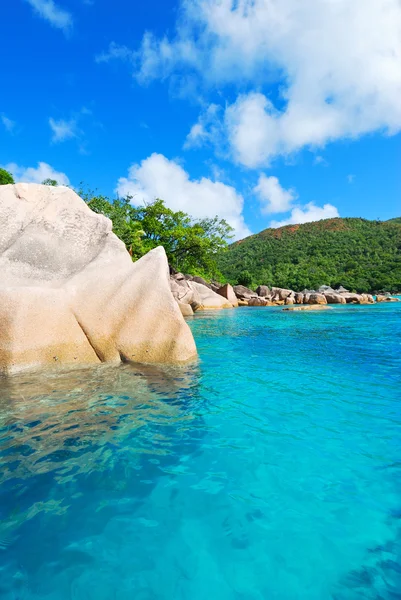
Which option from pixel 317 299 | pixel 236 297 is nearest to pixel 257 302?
pixel 236 297

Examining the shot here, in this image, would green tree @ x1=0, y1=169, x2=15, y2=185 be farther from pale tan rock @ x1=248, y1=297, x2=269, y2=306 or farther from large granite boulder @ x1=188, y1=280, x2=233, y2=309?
pale tan rock @ x1=248, y1=297, x2=269, y2=306

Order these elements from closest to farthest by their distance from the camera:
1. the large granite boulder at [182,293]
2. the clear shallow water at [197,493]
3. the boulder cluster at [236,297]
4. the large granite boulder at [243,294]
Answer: the clear shallow water at [197,493], the large granite boulder at [182,293], the boulder cluster at [236,297], the large granite boulder at [243,294]

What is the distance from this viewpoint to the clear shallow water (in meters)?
2.00

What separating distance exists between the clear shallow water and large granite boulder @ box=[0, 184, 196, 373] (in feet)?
3.95

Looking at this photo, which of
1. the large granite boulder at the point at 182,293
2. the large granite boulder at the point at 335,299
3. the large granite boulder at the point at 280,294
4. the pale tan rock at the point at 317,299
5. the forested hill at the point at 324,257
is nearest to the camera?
the large granite boulder at the point at 182,293

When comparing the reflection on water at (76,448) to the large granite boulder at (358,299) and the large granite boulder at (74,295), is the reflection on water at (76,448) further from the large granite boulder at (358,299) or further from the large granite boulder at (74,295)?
the large granite boulder at (358,299)

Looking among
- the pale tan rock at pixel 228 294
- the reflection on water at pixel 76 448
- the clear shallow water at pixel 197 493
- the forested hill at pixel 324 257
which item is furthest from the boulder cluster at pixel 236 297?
the clear shallow water at pixel 197 493

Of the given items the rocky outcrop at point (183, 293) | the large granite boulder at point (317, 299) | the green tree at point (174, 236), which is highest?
the green tree at point (174, 236)

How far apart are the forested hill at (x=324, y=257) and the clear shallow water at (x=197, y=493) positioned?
5398 cm

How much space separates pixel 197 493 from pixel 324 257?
7793cm

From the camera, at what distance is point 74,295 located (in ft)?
22.5

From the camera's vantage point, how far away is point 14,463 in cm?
308

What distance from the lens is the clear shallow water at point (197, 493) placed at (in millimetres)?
2002

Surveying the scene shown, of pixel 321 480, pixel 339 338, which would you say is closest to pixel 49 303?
pixel 321 480
